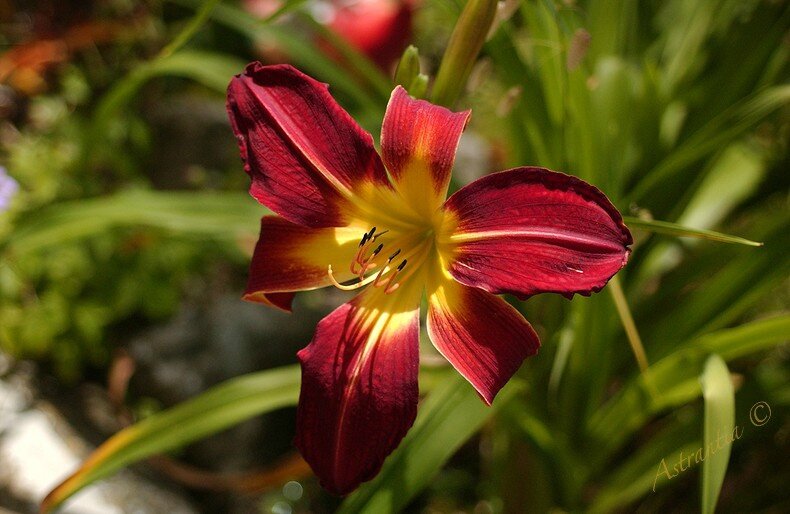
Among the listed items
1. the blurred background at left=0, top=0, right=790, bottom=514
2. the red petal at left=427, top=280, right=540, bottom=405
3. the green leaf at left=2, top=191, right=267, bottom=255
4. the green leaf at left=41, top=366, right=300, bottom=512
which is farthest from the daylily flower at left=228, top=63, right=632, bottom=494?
the green leaf at left=2, top=191, right=267, bottom=255

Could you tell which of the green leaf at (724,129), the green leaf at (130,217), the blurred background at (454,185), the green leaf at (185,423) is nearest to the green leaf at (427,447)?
the blurred background at (454,185)

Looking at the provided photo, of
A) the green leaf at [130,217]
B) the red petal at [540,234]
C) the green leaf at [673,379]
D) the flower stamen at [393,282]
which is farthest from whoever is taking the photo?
the green leaf at [130,217]

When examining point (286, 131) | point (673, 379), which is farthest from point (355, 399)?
point (673, 379)

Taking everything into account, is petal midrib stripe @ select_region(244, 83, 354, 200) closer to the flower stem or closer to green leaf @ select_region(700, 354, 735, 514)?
the flower stem

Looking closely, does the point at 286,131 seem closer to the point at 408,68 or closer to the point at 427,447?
the point at 408,68

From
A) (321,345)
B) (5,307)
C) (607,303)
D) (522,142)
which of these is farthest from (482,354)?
(5,307)

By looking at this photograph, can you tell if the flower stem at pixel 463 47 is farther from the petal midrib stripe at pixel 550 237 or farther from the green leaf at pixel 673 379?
the green leaf at pixel 673 379

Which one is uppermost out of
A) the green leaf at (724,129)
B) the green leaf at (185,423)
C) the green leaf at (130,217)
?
the green leaf at (724,129)
